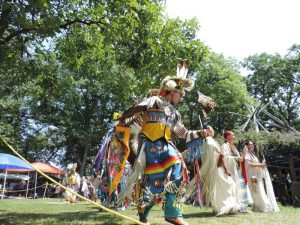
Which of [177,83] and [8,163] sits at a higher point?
[8,163]

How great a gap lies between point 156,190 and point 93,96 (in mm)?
30803

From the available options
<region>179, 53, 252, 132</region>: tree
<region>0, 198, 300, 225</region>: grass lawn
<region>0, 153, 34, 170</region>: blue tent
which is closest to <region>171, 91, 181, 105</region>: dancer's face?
<region>0, 198, 300, 225</region>: grass lawn

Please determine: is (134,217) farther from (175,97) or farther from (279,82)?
(279,82)

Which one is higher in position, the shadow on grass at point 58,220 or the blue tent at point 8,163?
the blue tent at point 8,163

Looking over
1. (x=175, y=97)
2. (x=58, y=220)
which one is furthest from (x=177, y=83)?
(x=58, y=220)

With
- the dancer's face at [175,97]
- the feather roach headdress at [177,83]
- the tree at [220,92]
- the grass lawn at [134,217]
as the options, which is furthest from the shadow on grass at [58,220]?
the tree at [220,92]

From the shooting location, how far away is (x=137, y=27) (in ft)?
29.5

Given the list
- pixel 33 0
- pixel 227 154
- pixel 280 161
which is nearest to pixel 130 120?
pixel 33 0

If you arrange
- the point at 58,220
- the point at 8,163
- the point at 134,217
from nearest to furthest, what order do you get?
1. the point at 58,220
2. the point at 134,217
3. the point at 8,163

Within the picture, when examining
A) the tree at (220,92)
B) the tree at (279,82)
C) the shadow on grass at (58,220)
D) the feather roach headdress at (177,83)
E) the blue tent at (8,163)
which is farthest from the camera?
the tree at (279,82)

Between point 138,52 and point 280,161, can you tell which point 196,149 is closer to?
point 138,52

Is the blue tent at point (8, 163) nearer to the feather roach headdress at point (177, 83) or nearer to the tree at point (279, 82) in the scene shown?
the feather roach headdress at point (177, 83)

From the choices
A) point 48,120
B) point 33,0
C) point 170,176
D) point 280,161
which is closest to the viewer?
point 170,176

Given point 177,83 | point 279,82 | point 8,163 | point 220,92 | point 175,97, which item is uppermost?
point 279,82
